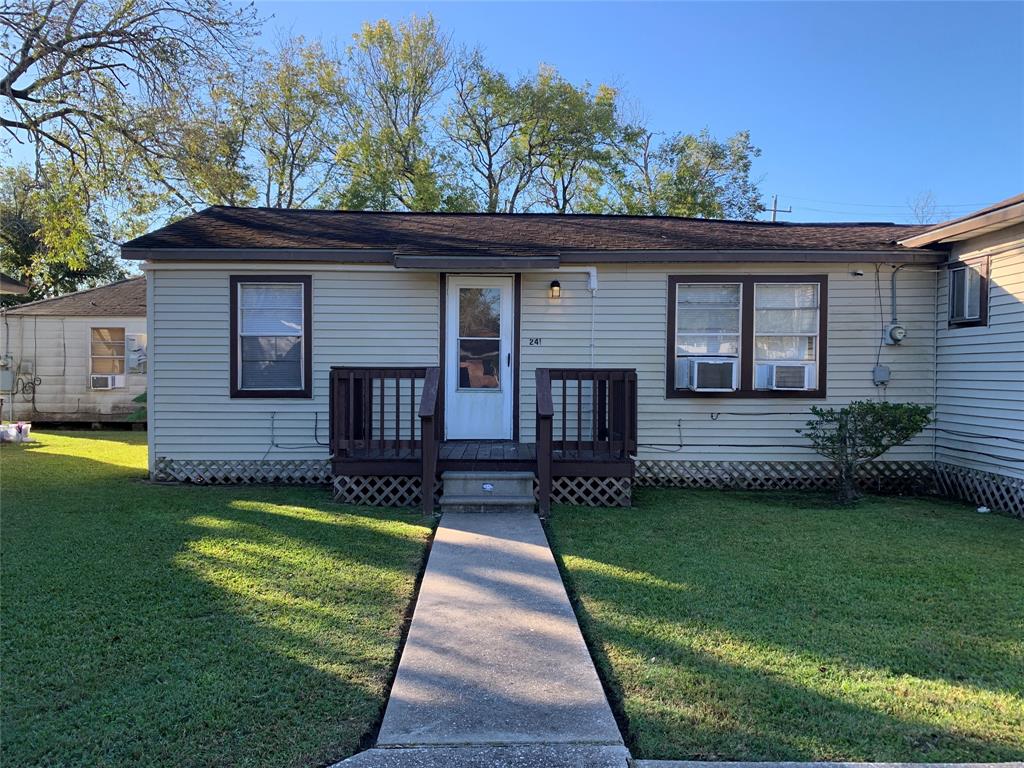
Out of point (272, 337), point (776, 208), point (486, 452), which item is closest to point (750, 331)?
point (486, 452)

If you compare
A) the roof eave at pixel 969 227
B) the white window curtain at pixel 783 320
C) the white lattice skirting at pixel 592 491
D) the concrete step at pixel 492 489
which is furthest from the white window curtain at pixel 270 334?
the roof eave at pixel 969 227

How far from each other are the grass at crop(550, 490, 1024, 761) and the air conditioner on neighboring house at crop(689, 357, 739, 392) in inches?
78.0

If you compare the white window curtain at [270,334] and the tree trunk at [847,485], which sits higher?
the white window curtain at [270,334]

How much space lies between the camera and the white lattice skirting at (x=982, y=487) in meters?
6.41

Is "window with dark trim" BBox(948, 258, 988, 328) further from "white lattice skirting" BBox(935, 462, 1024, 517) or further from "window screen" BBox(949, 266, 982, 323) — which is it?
"white lattice skirting" BBox(935, 462, 1024, 517)

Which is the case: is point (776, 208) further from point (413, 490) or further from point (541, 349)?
point (413, 490)

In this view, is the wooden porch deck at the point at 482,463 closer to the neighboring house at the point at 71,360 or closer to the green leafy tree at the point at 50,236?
the green leafy tree at the point at 50,236

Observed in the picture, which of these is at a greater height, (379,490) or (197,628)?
(379,490)

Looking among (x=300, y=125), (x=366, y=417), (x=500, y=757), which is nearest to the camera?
(x=500, y=757)

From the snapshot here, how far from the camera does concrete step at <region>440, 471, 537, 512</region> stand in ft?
20.5

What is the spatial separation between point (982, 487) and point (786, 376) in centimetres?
232

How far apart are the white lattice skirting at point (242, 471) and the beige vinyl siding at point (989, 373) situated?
24.4 feet

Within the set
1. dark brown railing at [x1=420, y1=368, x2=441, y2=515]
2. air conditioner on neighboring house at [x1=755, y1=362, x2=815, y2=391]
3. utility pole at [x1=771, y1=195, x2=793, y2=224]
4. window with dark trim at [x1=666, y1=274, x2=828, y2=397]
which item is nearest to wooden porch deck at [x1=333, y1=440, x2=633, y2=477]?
dark brown railing at [x1=420, y1=368, x2=441, y2=515]

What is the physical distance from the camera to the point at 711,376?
24.7ft
